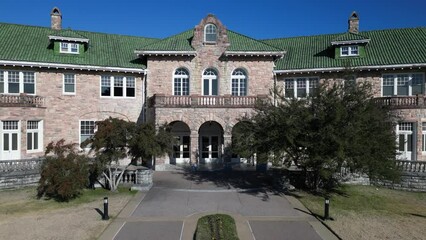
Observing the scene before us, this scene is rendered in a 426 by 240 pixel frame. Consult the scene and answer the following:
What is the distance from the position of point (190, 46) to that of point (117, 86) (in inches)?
290

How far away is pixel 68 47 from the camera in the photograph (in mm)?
28109

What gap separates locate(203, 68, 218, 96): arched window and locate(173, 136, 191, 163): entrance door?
4.59 metres

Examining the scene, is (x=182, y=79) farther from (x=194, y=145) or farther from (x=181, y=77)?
(x=194, y=145)

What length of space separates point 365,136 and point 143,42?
23731mm

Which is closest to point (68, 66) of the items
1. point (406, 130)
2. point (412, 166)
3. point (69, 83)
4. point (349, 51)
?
point (69, 83)

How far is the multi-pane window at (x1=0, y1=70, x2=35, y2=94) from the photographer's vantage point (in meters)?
25.5

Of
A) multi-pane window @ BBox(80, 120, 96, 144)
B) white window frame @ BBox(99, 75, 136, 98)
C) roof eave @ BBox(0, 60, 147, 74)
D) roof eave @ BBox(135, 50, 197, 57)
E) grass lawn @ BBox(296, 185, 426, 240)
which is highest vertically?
roof eave @ BBox(135, 50, 197, 57)

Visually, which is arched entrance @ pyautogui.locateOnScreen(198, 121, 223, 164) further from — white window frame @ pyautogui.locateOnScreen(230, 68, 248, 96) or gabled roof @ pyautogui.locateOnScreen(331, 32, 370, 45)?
gabled roof @ pyautogui.locateOnScreen(331, 32, 370, 45)

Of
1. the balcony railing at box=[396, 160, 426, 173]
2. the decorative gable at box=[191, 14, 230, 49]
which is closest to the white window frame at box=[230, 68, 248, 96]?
the decorative gable at box=[191, 14, 230, 49]

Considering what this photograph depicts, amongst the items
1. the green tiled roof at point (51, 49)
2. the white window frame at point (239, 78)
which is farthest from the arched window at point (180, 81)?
the white window frame at point (239, 78)

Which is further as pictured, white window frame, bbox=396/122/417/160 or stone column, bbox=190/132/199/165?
stone column, bbox=190/132/199/165

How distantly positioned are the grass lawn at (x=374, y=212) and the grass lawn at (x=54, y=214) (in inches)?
383

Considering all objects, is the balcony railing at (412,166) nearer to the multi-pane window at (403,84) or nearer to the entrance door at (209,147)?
the multi-pane window at (403,84)

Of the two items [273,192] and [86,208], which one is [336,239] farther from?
[86,208]
